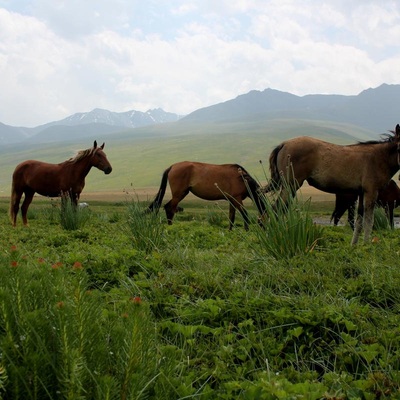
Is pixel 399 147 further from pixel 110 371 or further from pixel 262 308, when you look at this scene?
pixel 110 371

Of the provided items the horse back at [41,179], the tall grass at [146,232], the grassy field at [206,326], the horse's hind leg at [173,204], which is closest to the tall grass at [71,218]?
the horse back at [41,179]

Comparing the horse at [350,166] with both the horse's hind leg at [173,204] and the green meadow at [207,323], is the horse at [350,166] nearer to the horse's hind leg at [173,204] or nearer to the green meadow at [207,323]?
the green meadow at [207,323]

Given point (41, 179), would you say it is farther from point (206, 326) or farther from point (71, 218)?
point (206, 326)

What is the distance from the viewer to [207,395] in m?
2.26

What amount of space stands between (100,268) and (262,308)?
220cm

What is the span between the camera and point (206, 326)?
3365 millimetres

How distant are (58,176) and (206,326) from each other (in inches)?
441

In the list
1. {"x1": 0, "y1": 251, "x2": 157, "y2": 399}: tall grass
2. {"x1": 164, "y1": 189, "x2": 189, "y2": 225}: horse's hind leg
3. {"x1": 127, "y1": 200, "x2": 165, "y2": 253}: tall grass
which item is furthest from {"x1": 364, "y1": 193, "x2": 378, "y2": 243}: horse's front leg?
{"x1": 0, "y1": 251, "x2": 157, "y2": 399}: tall grass

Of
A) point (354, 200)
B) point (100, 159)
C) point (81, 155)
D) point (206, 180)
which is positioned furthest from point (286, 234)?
point (81, 155)

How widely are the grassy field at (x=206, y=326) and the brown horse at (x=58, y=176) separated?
723cm

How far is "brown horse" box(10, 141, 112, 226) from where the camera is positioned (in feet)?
43.9

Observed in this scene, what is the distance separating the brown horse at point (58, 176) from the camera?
13.4 metres

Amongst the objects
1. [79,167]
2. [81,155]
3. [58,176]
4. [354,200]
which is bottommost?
[354,200]

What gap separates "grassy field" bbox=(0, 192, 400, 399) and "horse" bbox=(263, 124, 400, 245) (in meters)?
1.90
